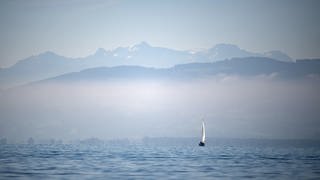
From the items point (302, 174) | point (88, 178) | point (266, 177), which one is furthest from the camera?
point (302, 174)

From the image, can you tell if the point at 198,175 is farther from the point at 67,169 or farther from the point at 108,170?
the point at 67,169

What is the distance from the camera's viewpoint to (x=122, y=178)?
80.0m

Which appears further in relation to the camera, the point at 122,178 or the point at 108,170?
the point at 108,170

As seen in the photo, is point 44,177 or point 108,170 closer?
point 44,177

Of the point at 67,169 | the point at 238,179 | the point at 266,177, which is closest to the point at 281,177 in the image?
the point at 266,177

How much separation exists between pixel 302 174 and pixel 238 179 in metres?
15.1

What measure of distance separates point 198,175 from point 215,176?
267cm

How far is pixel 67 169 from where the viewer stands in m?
95.2

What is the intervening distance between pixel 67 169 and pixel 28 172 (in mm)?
7980

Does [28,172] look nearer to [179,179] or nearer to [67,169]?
[67,169]

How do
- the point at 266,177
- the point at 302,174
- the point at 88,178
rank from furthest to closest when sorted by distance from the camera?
the point at 302,174
the point at 266,177
the point at 88,178

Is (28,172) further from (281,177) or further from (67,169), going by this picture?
(281,177)

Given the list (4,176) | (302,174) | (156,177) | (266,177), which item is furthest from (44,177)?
(302,174)

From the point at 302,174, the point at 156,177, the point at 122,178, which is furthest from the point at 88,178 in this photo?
the point at 302,174
